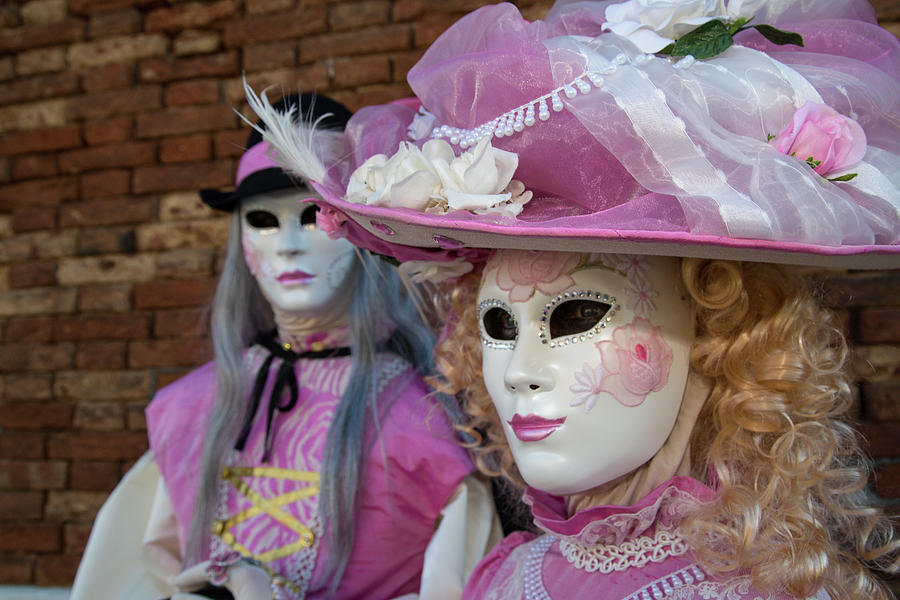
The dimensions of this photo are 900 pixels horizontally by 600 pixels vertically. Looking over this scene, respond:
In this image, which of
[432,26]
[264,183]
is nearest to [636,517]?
[264,183]

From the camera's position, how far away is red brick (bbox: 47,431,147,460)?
2.38 metres

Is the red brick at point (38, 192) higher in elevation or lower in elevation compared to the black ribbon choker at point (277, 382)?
higher

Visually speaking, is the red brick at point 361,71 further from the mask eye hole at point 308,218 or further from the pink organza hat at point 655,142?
the pink organza hat at point 655,142

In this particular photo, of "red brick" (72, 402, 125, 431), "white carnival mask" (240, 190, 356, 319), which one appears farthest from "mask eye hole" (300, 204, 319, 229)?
"red brick" (72, 402, 125, 431)

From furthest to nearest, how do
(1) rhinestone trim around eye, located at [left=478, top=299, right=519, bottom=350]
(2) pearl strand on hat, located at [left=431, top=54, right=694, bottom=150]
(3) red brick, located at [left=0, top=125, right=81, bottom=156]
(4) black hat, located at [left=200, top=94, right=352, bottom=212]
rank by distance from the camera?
(3) red brick, located at [left=0, top=125, right=81, bottom=156] → (4) black hat, located at [left=200, top=94, right=352, bottom=212] → (1) rhinestone trim around eye, located at [left=478, top=299, right=519, bottom=350] → (2) pearl strand on hat, located at [left=431, top=54, right=694, bottom=150]

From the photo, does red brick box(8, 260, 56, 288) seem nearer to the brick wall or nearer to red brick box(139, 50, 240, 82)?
the brick wall

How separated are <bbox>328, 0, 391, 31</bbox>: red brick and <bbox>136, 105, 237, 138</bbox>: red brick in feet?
1.39

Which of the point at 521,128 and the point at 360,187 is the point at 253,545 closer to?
the point at 360,187

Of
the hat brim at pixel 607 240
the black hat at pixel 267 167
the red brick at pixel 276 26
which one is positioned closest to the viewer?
the hat brim at pixel 607 240

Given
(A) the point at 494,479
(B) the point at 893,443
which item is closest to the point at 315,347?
(A) the point at 494,479

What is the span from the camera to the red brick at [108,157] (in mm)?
2467

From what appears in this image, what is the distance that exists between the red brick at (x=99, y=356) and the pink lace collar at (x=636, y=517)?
1.66m

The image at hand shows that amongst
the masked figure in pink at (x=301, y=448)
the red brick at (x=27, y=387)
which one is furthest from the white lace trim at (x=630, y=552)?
the red brick at (x=27, y=387)

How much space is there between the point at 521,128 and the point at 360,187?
0.25 metres
